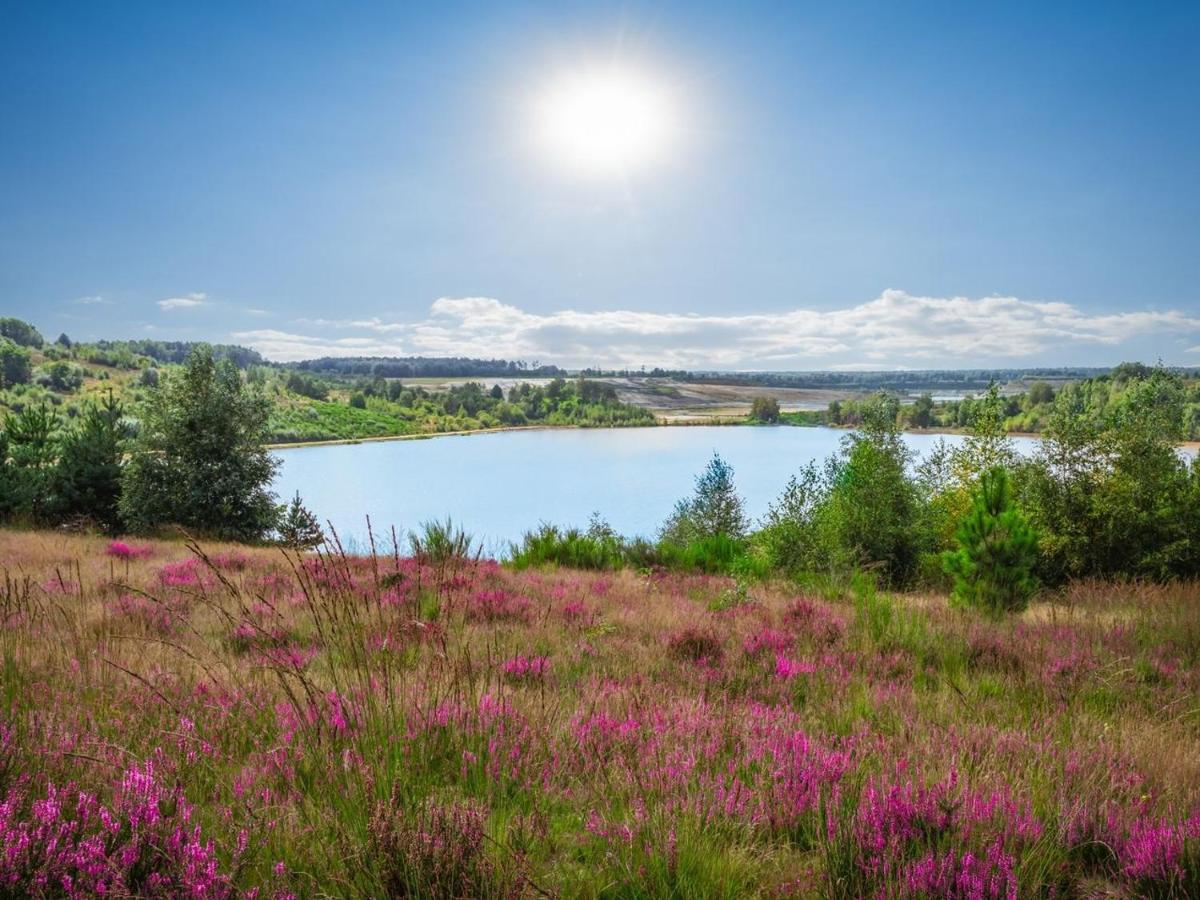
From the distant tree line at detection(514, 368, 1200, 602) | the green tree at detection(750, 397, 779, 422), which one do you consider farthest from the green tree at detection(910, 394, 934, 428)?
the distant tree line at detection(514, 368, 1200, 602)

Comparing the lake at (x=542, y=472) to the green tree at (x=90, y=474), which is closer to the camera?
the green tree at (x=90, y=474)

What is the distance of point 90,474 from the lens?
2534cm

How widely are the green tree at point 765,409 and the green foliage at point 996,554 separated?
104 m

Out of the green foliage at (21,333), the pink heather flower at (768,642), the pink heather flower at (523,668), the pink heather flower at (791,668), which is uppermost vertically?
the green foliage at (21,333)

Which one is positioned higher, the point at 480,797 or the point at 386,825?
the point at 386,825

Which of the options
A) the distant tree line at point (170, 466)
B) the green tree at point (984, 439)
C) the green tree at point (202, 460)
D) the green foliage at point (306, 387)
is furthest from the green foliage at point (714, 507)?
the green foliage at point (306, 387)

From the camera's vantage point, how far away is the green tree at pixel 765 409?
111 meters

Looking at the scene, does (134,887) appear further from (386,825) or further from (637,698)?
(637,698)

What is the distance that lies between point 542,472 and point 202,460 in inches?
3012

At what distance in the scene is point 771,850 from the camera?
102 inches

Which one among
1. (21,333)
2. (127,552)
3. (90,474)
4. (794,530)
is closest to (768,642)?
(127,552)

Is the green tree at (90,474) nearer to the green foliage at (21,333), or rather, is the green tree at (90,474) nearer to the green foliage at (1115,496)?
the green foliage at (1115,496)

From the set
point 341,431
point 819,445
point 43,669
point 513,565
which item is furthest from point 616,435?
point 43,669

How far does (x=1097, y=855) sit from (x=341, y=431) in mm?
137787
